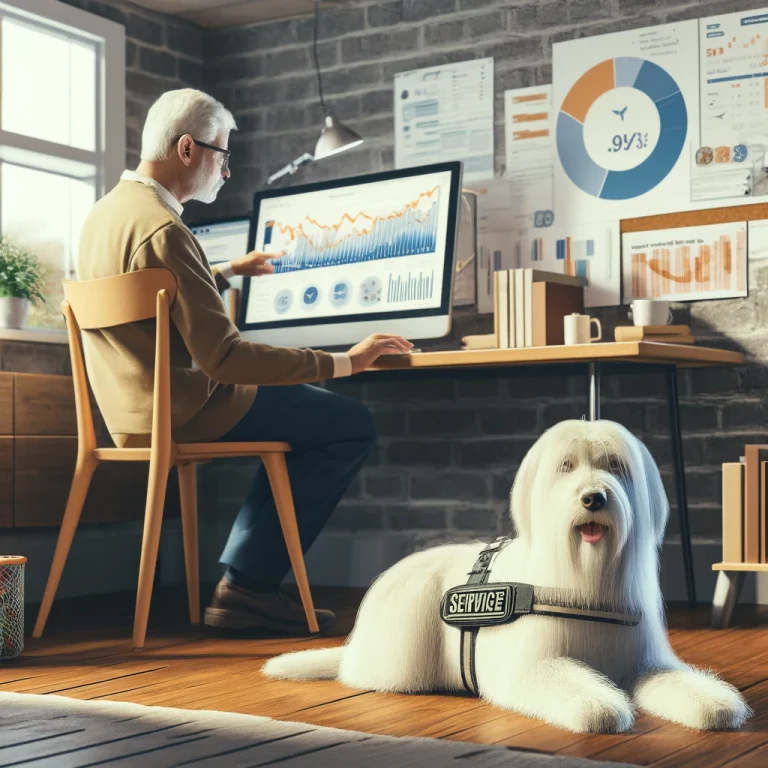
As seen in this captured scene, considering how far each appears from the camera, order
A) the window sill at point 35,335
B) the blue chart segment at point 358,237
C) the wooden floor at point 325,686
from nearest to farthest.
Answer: the wooden floor at point 325,686 → the blue chart segment at point 358,237 → the window sill at point 35,335

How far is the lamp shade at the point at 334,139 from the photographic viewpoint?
413cm

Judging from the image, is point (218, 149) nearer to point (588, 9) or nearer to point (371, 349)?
point (371, 349)

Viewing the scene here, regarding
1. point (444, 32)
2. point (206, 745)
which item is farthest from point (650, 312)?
point (206, 745)

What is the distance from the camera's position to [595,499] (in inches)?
71.7

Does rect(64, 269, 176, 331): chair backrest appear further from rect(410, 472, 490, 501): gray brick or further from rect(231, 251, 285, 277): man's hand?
rect(410, 472, 490, 501): gray brick

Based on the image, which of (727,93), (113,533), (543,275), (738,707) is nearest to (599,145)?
(727,93)

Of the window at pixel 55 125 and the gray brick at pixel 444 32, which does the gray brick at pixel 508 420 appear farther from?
the window at pixel 55 125

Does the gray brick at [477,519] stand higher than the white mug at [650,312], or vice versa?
the white mug at [650,312]

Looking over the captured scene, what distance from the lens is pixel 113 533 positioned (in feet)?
13.8

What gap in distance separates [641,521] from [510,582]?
9.5 inches

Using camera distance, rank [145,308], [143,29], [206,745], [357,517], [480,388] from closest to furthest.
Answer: [206,745] < [145,308] < [480,388] < [357,517] < [143,29]

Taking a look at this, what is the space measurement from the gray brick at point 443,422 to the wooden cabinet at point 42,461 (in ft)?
3.22

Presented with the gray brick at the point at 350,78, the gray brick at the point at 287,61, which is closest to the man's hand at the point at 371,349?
the gray brick at the point at 350,78

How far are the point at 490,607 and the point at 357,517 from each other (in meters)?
2.29
